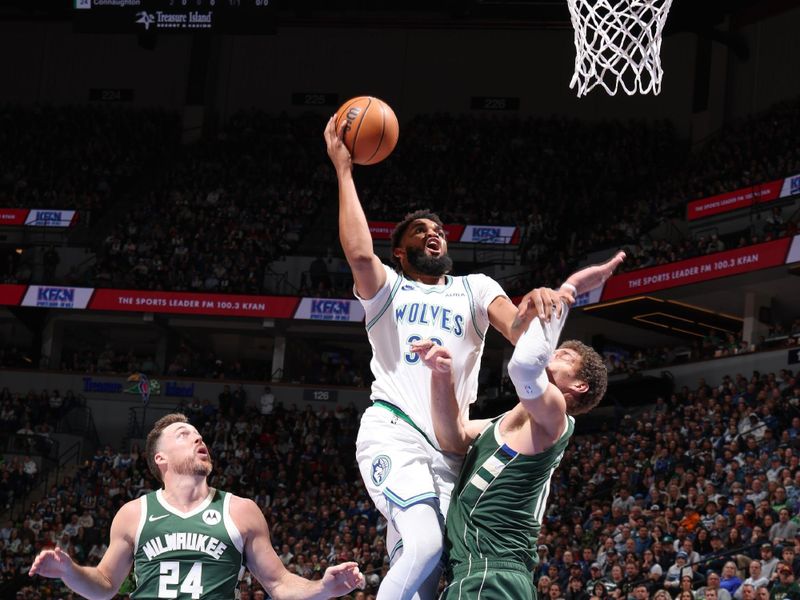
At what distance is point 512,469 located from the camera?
15.5ft

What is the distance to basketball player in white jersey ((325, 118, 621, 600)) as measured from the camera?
483 centimetres

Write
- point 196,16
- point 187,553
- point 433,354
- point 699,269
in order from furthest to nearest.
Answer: point 699,269
point 196,16
point 187,553
point 433,354

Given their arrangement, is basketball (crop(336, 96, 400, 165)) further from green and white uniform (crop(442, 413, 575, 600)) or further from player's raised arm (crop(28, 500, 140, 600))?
player's raised arm (crop(28, 500, 140, 600))

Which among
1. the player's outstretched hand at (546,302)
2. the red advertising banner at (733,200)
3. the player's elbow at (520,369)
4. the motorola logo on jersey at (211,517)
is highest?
the red advertising banner at (733,200)

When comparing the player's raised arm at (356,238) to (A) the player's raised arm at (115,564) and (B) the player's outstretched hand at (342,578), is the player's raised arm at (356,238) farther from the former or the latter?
(A) the player's raised arm at (115,564)

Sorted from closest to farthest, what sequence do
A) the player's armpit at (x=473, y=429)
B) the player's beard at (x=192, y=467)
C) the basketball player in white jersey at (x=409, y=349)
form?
the basketball player in white jersey at (x=409, y=349)
the player's armpit at (x=473, y=429)
the player's beard at (x=192, y=467)

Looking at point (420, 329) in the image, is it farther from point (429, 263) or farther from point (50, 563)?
point (50, 563)

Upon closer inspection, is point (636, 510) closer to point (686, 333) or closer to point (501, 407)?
point (501, 407)

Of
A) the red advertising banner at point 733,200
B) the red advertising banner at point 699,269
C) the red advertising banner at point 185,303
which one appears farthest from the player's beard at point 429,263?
the red advertising banner at point 185,303

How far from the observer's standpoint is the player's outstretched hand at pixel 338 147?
17.5ft

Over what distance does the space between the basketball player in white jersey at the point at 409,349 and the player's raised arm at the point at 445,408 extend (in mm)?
96

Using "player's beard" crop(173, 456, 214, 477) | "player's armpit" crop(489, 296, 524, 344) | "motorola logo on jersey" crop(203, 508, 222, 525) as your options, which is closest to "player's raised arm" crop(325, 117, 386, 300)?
"player's armpit" crop(489, 296, 524, 344)

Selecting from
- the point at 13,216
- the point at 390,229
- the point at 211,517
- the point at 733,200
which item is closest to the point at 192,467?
the point at 211,517

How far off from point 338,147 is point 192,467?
5.46ft
